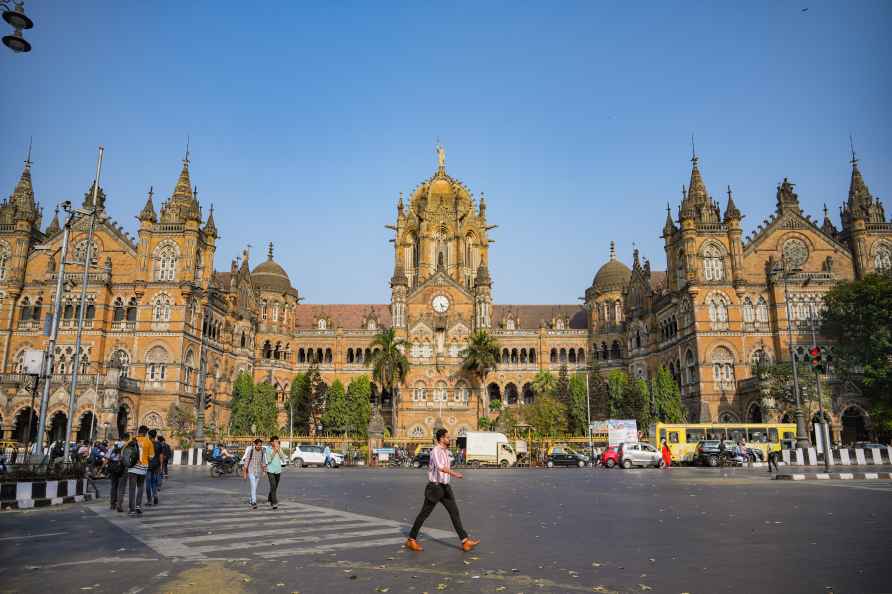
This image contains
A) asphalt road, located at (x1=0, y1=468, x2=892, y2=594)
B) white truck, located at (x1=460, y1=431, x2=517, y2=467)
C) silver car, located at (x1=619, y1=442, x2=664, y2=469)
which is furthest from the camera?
white truck, located at (x1=460, y1=431, x2=517, y2=467)

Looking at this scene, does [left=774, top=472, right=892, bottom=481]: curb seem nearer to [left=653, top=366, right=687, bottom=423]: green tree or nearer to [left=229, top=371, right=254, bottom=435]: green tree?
[left=653, top=366, right=687, bottom=423]: green tree

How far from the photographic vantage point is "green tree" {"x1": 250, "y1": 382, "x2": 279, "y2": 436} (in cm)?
6121

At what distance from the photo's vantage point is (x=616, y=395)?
60.7m

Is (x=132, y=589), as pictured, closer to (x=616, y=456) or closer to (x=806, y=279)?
(x=616, y=456)

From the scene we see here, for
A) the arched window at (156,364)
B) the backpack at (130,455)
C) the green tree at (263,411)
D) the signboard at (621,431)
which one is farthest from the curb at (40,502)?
the green tree at (263,411)

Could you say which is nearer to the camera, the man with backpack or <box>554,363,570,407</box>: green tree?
the man with backpack

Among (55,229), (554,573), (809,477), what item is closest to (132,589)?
(554,573)

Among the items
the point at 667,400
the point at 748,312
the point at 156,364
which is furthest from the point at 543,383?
the point at 156,364

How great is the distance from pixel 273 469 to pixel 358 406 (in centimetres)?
4862

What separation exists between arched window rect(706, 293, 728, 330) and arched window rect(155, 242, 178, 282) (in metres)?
48.7

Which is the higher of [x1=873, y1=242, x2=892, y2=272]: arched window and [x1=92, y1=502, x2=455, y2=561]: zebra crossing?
[x1=873, y1=242, x2=892, y2=272]: arched window

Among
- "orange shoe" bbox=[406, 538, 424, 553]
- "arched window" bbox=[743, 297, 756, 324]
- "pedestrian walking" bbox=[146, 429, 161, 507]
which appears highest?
"arched window" bbox=[743, 297, 756, 324]

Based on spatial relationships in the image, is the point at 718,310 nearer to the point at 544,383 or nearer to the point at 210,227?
the point at 544,383

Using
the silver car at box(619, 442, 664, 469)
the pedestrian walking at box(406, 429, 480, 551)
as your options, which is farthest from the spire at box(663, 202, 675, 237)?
the pedestrian walking at box(406, 429, 480, 551)
